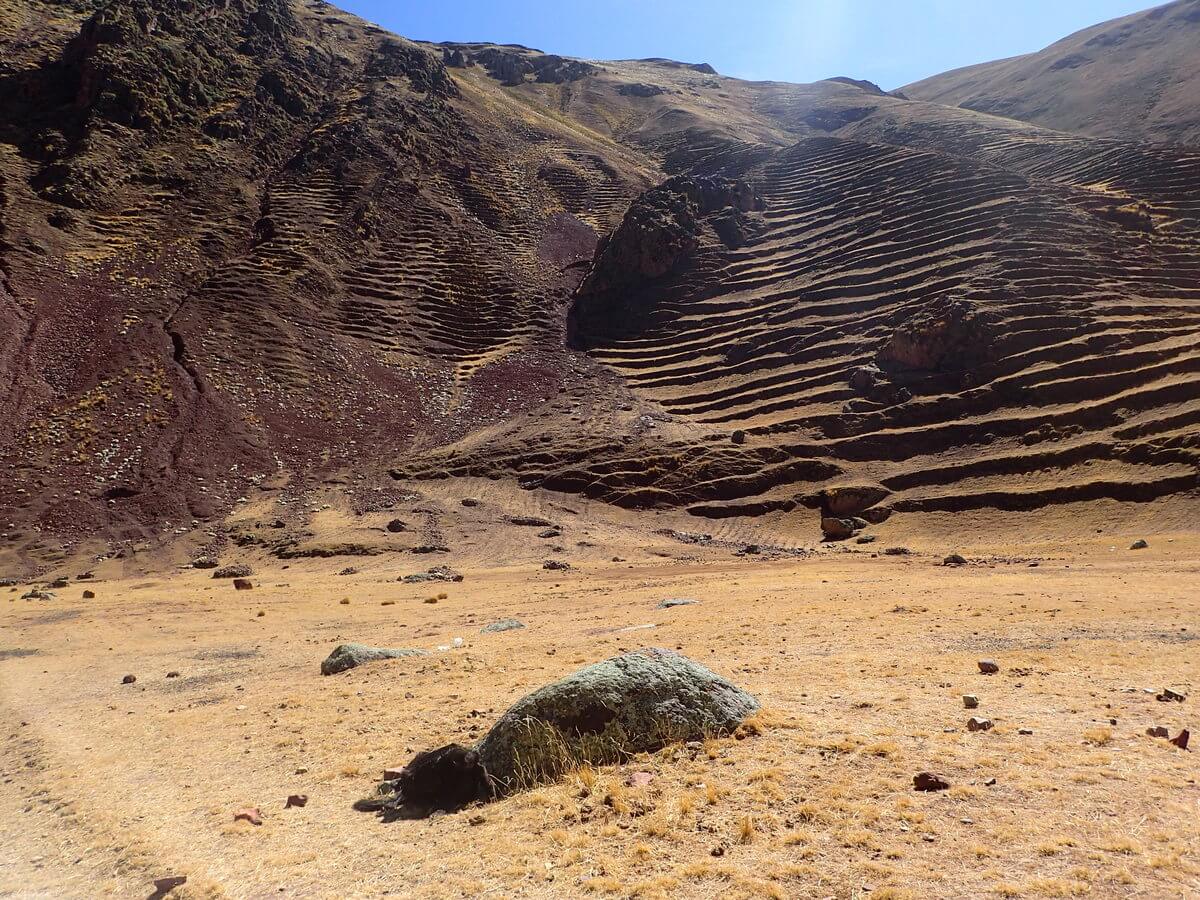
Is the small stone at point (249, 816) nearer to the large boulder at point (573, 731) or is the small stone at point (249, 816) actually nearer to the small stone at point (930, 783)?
the large boulder at point (573, 731)

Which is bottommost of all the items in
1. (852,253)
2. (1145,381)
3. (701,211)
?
(1145,381)

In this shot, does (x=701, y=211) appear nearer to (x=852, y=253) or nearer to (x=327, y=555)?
(x=852, y=253)

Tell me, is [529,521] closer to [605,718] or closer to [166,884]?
[605,718]

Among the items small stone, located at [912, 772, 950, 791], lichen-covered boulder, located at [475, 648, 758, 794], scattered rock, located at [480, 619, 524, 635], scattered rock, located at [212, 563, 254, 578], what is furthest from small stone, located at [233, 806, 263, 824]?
scattered rock, located at [212, 563, 254, 578]

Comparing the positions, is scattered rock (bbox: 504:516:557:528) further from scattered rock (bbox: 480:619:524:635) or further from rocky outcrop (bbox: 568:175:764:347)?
rocky outcrop (bbox: 568:175:764:347)

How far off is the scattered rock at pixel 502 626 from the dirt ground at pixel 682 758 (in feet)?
1.02

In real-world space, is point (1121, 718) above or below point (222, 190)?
below

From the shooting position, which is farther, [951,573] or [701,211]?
[701,211]

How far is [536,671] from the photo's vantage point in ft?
32.6

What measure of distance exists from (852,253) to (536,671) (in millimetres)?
44227

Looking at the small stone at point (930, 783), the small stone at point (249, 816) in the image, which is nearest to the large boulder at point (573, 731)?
the small stone at point (249, 816)

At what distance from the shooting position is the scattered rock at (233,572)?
77.4 feet

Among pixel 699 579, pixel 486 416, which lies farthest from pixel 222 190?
pixel 699 579

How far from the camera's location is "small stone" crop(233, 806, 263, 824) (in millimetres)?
5883
